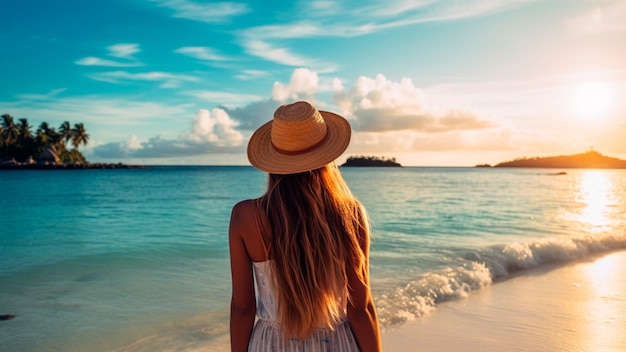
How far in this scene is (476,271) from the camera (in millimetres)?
7094

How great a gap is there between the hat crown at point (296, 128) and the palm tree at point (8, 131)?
77184 millimetres

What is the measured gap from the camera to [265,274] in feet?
6.02

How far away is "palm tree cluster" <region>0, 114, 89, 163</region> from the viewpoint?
68.6m

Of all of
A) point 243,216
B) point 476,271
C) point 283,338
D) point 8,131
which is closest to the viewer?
point 243,216

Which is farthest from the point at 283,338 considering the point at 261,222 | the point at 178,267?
the point at 178,267

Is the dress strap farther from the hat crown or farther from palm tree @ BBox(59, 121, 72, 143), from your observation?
palm tree @ BBox(59, 121, 72, 143)

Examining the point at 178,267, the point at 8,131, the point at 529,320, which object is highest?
the point at 8,131

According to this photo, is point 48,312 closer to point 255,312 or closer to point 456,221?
point 255,312

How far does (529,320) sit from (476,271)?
6.86 feet

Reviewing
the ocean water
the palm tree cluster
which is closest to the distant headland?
the palm tree cluster

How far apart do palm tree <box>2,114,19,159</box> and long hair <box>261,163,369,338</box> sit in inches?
3043

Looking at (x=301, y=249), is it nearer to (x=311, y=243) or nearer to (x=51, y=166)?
(x=311, y=243)

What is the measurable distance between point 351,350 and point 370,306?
0.19 m

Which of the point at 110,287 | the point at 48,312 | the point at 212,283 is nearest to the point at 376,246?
the point at 212,283
